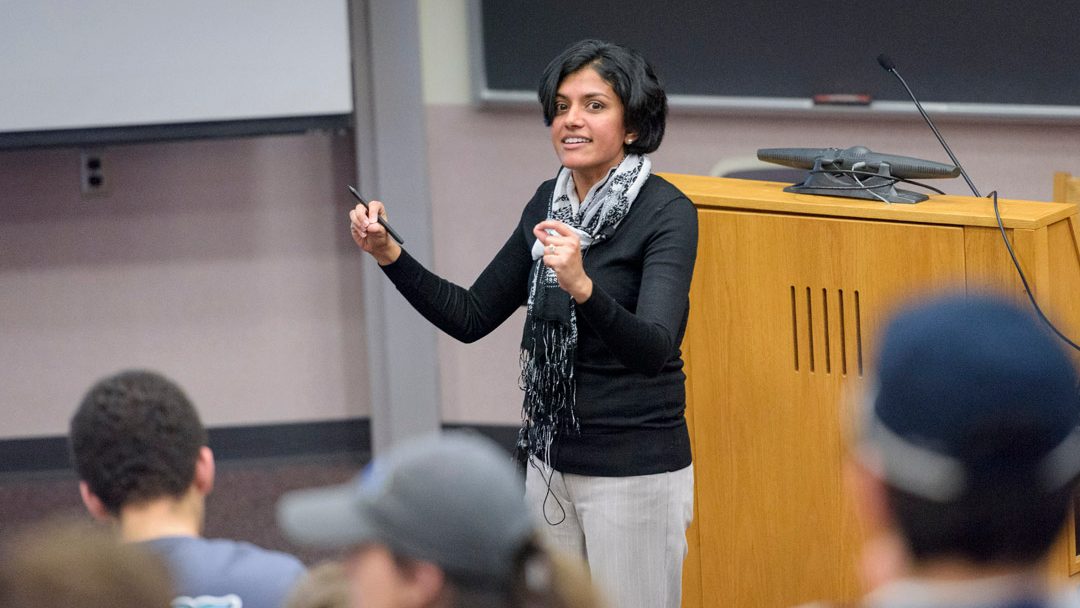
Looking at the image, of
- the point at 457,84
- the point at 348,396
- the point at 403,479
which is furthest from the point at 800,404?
the point at 348,396

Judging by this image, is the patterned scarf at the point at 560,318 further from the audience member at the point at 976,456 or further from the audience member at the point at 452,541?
the audience member at the point at 976,456

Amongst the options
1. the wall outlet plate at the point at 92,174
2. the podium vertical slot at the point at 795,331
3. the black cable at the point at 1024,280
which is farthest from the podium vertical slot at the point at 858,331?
the wall outlet plate at the point at 92,174

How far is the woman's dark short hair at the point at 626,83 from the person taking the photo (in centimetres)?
239

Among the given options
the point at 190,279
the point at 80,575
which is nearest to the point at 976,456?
the point at 80,575

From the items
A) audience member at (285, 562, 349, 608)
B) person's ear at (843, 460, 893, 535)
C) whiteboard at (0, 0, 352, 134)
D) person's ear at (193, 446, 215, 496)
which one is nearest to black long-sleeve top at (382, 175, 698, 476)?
person's ear at (193, 446, 215, 496)

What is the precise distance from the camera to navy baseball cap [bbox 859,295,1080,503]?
959 millimetres

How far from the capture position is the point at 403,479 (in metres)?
1.26

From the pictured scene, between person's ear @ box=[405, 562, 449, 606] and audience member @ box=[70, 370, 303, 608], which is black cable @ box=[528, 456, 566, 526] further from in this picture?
person's ear @ box=[405, 562, 449, 606]

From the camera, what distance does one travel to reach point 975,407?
96cm

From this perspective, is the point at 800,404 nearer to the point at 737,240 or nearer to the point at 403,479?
the point at 737,240

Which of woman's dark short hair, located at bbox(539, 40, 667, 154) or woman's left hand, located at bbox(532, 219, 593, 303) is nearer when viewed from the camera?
woman's left hand, located at bbox(532, 219, 593, 303)

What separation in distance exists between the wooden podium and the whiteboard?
7.02ft

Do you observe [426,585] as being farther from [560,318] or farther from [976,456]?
[560,318]

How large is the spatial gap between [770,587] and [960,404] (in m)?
1.86
